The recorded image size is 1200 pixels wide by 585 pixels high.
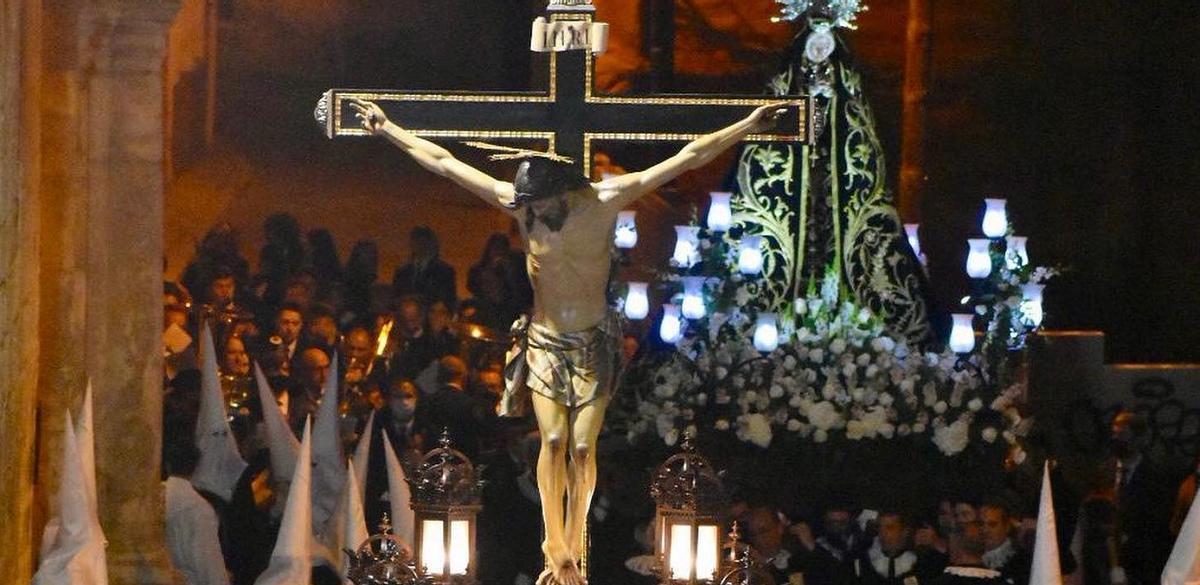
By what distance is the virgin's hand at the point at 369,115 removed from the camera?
A: 11.9 metres

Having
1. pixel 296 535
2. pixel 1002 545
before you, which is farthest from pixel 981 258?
pixel 296 535

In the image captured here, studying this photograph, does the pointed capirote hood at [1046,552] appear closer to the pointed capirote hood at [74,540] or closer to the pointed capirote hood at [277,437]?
the pointed capirote hood at [74,540]

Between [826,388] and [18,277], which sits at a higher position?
[18,277]

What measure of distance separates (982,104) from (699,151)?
27.0 ft

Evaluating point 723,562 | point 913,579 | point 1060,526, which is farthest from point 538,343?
point 1060,526

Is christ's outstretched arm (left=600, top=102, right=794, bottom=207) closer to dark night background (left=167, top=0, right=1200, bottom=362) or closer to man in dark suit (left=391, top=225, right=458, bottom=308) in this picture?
man in dark suit (left=391, top=225, right=458, bottom=308)

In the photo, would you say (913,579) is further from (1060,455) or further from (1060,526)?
(1060,455)

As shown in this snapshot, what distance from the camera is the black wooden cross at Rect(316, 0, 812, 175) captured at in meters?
11.8

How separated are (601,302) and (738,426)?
431 cm

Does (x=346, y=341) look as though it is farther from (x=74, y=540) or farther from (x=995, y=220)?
(x=74, y=540)

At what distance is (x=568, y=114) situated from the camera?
11.8 meters

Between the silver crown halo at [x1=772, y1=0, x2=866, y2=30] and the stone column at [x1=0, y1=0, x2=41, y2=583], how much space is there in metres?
4.21

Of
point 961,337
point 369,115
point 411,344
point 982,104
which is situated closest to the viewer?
point 369,115

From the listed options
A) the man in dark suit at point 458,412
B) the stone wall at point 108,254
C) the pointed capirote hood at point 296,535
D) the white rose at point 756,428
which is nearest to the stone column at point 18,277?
the stone wall at point 108,254
